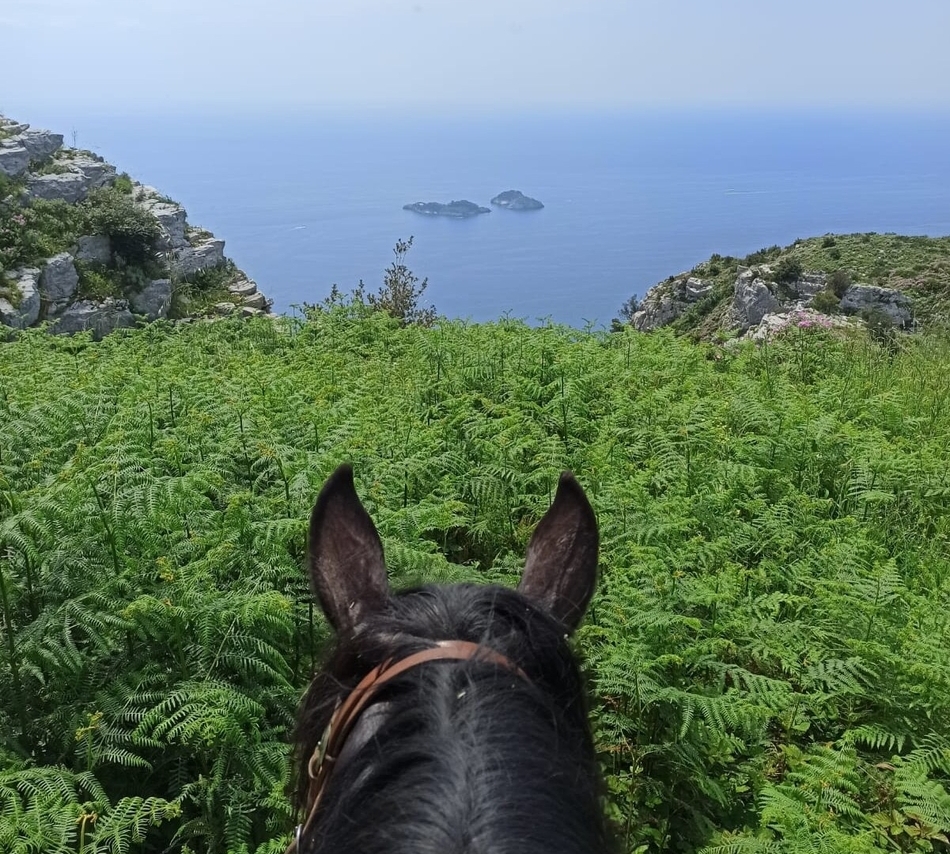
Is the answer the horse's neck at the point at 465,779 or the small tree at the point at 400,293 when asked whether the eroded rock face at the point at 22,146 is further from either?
the horse's neck at the point at 465,779

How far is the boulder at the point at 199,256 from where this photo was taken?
29.1m

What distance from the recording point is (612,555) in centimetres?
364

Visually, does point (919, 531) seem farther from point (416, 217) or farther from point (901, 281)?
point (416, 217)

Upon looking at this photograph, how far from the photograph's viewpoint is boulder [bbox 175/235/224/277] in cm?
2912

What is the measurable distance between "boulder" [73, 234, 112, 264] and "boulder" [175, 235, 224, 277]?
2.61 meters

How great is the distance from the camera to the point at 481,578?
3314 millimetres

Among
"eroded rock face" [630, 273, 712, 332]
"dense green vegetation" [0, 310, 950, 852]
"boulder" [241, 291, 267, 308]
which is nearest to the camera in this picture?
"dense green vegetation" [0, 310, 950, 852]

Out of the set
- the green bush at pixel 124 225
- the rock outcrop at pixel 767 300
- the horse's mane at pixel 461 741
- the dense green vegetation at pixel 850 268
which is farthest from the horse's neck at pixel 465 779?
the green bush at pixel 124 225

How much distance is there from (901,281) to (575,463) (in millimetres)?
27358

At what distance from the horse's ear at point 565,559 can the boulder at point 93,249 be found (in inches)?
1180

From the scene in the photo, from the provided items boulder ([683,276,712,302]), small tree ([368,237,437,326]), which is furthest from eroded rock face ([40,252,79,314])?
boulder ([683,276,712,302])

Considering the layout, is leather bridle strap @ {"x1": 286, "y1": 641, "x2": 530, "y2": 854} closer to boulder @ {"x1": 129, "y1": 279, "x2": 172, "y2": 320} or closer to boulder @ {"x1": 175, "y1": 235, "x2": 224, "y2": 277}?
boulder @ {"x1": 129, "y1": 279, "x2": 172, "y2": 320}

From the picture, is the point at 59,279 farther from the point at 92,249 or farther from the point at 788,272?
the point at 788,272

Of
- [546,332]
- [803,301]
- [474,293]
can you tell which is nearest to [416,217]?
[474,293]
